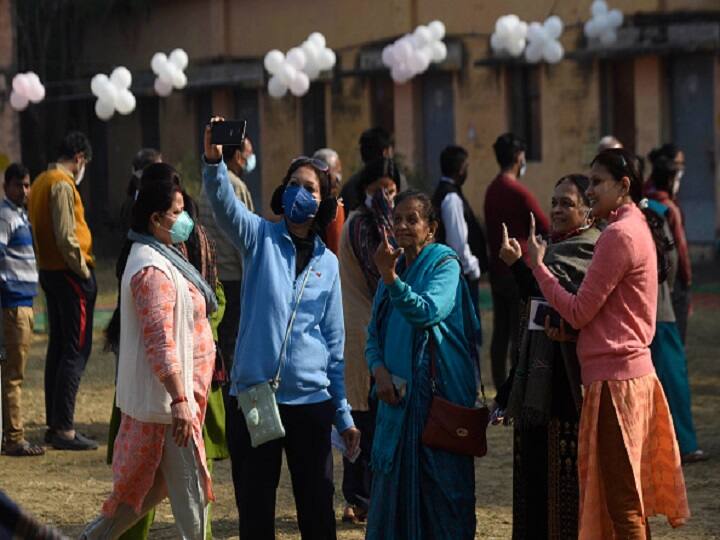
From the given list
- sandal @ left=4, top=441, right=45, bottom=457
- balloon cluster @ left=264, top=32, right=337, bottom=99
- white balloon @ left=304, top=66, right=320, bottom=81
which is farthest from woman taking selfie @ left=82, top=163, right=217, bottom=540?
white balloon @ left=304, top=66, right=320, bottom=81

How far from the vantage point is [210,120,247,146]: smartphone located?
5.98 meters

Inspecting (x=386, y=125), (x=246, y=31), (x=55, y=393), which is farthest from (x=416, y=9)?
(x=55, y=393)

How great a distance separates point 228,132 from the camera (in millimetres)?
5984

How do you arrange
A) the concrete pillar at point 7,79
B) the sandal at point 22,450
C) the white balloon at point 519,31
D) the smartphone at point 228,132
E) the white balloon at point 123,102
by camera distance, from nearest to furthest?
the smartphone at point 228,132, the sandal at point 22,450, the white balloon at point 123,102, the white balloon at point 519,31, the concrete pillar at point 7,79

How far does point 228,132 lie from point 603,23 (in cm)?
1528

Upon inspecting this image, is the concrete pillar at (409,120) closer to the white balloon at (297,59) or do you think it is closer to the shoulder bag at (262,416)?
the white balloon at (297,59)

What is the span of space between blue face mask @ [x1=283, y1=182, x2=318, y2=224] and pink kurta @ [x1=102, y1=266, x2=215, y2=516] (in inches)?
18.9

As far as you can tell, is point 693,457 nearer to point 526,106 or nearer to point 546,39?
point 546,39

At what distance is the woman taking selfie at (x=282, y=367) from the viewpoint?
20.2ft

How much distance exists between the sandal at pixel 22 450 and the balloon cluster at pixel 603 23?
40.9 ft

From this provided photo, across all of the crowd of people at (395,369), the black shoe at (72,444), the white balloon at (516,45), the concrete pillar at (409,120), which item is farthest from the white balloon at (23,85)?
the crowd of people at (395,369)

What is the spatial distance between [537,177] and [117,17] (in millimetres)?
11463

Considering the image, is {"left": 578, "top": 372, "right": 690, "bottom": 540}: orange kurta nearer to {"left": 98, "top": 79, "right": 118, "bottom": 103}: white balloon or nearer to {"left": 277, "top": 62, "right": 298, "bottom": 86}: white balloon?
{"left": 98, "top": 79, "right": 118, "bottom": 103}: white balloon

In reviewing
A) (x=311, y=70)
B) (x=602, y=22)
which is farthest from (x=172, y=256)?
(x=602, y=22)
